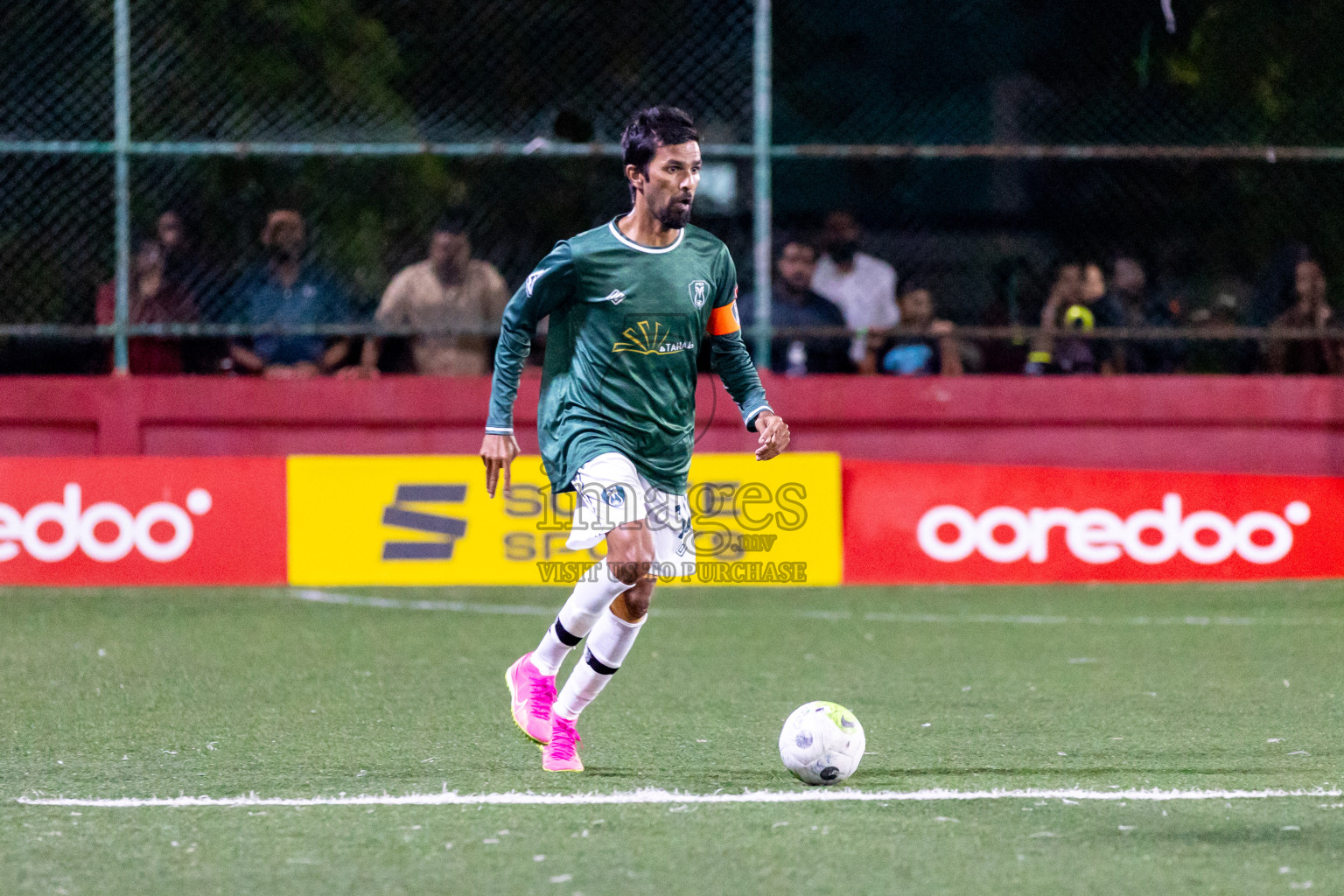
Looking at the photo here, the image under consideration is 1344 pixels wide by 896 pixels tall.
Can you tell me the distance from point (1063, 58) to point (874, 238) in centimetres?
206

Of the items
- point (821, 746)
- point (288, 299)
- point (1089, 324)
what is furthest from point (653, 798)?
point (1089, 324)

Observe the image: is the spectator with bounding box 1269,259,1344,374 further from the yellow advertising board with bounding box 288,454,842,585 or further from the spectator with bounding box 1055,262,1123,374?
the yellow advertising board with bounding box 288,454,842,585

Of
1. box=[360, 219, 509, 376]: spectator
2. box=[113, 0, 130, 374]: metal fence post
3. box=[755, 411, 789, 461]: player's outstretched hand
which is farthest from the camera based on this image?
box=[360, 219, 509, 376]: spectator

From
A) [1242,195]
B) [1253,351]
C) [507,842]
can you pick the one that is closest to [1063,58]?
[1242,195]

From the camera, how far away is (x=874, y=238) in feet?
44.3

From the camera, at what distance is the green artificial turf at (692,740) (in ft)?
13.9

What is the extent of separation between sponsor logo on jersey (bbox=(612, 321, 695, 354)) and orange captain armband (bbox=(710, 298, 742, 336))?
273mm

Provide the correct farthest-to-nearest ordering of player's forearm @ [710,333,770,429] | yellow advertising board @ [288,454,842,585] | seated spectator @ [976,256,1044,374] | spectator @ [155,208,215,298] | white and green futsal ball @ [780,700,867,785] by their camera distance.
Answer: seated spectator @ [976,256,1044,374] → spectator @ [155,208,215,298] → yellow advertising board @ [288,454,842,585] → player's forearm @ [710,333,770,429] → white and green futsal ball @ [780,700,867,785]

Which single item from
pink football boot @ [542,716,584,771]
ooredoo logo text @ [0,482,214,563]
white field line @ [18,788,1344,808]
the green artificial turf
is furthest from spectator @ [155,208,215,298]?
white field line @ [18,788,1344,808]

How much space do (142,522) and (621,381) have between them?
6458mm

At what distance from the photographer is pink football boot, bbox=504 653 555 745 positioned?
5.66 meters

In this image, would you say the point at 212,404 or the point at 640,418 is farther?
the point at 212,404

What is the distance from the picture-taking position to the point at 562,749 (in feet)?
18.3

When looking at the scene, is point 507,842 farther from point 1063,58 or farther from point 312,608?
point 1063,58
